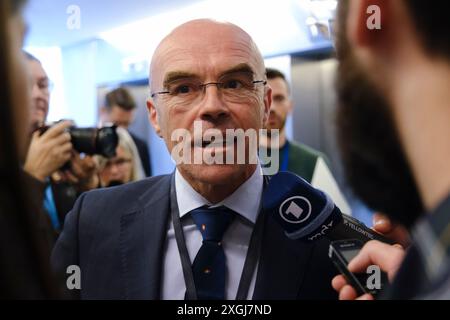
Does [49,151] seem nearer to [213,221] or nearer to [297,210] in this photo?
[213,221]

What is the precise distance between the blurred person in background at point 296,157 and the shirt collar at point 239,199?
89mm

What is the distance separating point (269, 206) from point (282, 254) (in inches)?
3.7

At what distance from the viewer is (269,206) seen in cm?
75

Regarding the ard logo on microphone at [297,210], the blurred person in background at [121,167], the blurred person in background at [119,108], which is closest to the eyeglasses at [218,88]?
the ard logo on microphone at [297,210]

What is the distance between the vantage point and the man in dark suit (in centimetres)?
76

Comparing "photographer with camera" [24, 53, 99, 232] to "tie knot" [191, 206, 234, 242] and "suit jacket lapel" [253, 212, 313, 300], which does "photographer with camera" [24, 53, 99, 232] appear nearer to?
"tie knot" [191, 206, 234, 242]

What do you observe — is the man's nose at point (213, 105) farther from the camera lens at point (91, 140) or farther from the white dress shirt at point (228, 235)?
the camera lens at point (91, 140)

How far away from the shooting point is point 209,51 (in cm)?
80

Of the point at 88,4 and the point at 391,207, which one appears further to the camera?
the point at 88,4

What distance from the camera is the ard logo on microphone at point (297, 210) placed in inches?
28.5

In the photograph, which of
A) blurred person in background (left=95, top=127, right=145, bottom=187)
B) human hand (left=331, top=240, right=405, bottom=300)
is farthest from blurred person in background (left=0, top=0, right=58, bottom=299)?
blurred person in background (left=95, top=127, right=145, bottom=187)

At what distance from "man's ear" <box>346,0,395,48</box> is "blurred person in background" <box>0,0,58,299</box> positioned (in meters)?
0.36

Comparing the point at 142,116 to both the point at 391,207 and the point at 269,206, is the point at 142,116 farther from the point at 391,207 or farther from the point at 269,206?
the point at 391,207
